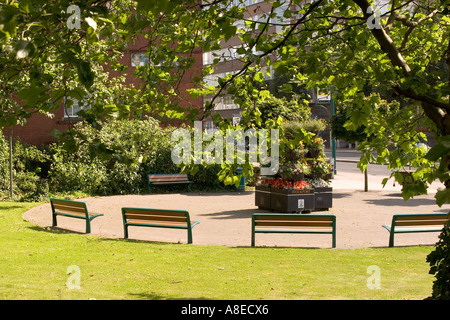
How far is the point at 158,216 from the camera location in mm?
11852

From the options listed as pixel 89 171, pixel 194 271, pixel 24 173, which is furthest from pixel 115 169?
pixel 194 271

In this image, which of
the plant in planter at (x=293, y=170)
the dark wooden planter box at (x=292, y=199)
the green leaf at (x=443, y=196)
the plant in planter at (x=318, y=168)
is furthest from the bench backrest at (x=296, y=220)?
the green leaf at (x=443, y=196)

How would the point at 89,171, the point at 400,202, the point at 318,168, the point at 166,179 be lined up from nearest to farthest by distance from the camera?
the point at 318,168 < the point at 400,202 < the point at 89,171 < the point at 166,179

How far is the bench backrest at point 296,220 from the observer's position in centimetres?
1114

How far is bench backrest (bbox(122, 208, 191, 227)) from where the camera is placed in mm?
11625

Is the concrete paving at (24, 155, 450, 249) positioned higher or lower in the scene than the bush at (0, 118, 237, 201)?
lower

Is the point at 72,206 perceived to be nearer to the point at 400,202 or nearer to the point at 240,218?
the point at 240,218

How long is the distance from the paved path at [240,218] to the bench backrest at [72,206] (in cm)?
41

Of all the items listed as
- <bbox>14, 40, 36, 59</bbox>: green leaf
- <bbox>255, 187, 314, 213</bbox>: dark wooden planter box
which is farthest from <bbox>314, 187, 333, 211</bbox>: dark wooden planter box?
<bbox>14, 40, 36, 59</bbox>: green leaf

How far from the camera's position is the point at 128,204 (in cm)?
1892

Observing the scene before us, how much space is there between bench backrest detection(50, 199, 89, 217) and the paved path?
0.41 metres

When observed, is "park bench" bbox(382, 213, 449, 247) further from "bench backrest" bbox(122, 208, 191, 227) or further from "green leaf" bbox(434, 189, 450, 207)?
"green leaf" bbox(434, 189, 450, 207)

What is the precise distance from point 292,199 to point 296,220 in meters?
4.75

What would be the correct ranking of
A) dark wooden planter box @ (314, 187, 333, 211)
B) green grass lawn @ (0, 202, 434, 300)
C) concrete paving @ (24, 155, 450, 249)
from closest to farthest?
green grass lawn @ (0, 202, 434, 300)
concrete paving @ (24, 155, 450, 249)
dark wooden planter box @ (314, 187, 333, 211)
